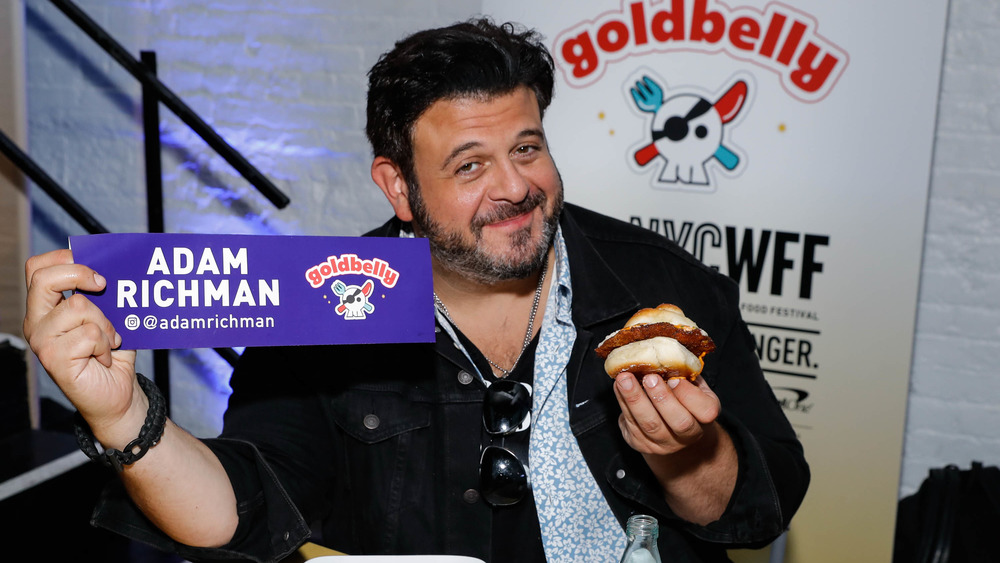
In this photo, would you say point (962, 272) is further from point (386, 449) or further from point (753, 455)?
point (386, 449)

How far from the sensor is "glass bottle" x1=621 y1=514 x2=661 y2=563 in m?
0.98

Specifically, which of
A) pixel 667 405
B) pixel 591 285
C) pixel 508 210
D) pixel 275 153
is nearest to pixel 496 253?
pixel 508 210

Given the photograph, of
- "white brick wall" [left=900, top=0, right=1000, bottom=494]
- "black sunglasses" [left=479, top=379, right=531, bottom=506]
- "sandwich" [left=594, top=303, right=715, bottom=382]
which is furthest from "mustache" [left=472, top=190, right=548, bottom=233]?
"white brick wall" [left=900, top=0, right=1000, bottom=494]

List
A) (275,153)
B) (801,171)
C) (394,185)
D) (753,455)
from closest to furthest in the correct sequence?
(753,455), (394,185), (801,171), (275,153)

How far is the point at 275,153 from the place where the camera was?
123 inches

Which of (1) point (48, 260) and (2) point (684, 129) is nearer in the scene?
(1) point (48, 260)

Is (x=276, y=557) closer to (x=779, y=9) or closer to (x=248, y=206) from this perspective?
(x=779, y=9)

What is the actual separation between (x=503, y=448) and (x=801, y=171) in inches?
53.8

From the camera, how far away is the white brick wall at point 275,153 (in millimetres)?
2463

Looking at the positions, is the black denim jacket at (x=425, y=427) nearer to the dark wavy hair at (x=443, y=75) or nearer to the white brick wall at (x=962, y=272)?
the dark wavy hair at (x=443, y=75)

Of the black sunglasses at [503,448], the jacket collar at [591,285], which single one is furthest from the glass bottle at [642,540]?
the jacket collar at [591,285]

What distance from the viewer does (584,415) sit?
4.94 ft

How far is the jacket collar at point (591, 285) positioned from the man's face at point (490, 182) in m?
0.10

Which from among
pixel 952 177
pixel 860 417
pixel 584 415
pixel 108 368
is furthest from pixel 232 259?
pixel 952 177
